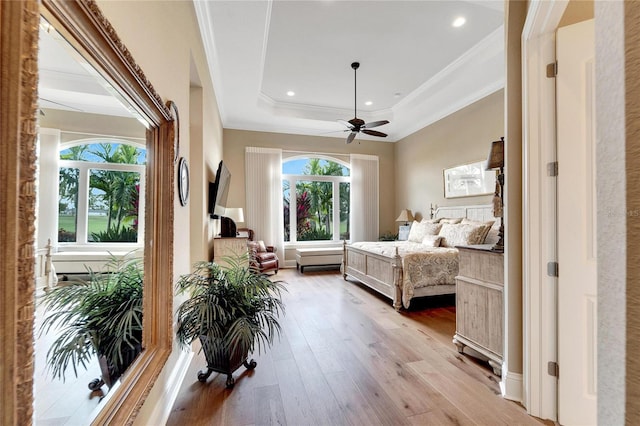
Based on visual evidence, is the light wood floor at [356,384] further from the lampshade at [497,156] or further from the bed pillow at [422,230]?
the bed pillow at [422,230]

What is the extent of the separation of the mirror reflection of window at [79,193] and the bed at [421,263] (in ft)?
9.75

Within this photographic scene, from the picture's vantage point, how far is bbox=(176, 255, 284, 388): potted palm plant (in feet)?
6.16

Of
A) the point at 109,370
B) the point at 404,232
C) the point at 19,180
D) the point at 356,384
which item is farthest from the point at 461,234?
the point at 19,180

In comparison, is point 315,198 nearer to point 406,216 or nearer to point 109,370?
point 406,216

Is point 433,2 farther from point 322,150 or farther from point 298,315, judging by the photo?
point 322,150

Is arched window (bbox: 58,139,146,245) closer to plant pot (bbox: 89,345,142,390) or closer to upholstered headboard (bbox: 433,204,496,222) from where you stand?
plant pot (bbox: 89,345,142,390)

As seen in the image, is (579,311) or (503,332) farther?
(503,332)

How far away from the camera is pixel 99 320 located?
3.52ft

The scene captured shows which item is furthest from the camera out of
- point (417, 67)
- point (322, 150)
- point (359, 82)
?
point (322, 150)

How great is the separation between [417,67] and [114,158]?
4.30 m

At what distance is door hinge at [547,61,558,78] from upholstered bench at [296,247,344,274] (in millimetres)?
4744

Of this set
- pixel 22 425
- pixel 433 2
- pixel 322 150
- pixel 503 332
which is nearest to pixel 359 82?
pixel 433 2

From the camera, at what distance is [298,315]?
3.40m

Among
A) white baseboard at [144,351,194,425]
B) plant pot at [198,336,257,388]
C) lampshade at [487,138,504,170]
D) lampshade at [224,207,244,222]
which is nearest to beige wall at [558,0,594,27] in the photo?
lampshade at [487,138,504,170]
